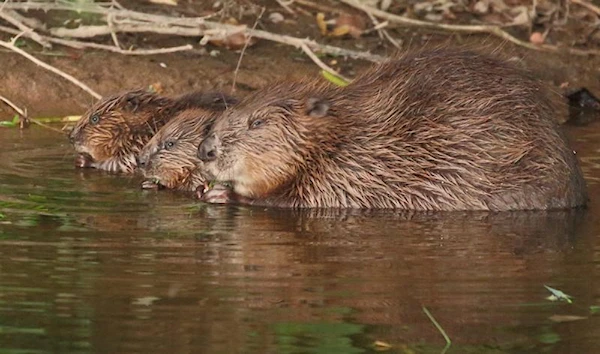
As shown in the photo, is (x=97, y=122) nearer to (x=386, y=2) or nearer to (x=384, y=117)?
(x=384, y=117)

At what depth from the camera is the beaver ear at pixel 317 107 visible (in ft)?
22.5

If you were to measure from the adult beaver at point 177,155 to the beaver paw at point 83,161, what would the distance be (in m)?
0.41

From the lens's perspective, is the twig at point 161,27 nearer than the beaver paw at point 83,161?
No

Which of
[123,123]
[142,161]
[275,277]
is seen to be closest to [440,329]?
[275,277]

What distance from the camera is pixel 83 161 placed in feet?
25.6

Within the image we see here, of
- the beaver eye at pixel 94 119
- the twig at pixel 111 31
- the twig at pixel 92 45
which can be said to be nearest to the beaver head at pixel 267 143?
the beaver eye at pixel 94 119

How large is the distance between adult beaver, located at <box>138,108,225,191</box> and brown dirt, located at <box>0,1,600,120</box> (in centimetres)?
143

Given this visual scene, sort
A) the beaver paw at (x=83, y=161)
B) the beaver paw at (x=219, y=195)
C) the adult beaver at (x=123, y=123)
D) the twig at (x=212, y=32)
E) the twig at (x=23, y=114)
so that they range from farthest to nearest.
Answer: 1. the twig at (x=212, y=32)
2. the twig at (x=23, y=114)
3. the adult beaver at (x=123, y=123)
4. the beaver paw at (x=83, y=161)
5. the beaver paw at (x=219, y=195)

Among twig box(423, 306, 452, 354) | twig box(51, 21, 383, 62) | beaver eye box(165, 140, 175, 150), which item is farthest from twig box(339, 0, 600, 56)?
twig box(423, 306, 452, 354)

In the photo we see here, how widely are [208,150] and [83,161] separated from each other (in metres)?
1.13

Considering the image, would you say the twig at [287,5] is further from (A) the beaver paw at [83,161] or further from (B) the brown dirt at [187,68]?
(A) the beaver paw at [83,161]

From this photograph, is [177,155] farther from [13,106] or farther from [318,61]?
[318,61]

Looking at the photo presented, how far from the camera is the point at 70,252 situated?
5.43 meters

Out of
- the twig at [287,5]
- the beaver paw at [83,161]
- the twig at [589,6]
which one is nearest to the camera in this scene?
the beaver paw at [83,161]
